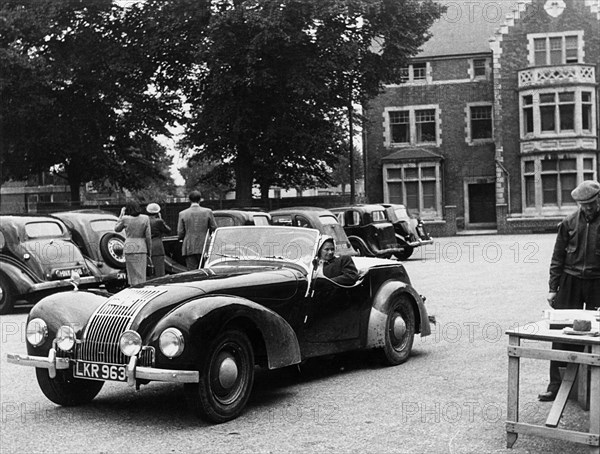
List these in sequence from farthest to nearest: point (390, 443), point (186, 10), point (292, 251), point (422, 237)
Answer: point (186, 10) → point (422, 237) → point (292, 251) → point (390, 443)

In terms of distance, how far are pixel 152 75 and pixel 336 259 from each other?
1009 inches

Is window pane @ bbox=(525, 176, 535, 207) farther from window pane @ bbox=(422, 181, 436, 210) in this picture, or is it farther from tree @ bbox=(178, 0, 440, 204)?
tree @ bbox=(178, 0, 440, 204)

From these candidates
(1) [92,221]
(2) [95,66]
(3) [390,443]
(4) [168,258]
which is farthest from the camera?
(2) [95,66]

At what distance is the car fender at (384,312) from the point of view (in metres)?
8.55

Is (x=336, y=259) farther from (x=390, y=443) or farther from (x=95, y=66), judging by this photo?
(x=95, y=66)

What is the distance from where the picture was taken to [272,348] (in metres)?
6.99

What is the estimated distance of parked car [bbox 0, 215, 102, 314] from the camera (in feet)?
47.7

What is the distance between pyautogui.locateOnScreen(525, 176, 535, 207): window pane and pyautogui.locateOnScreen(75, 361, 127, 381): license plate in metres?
40.7

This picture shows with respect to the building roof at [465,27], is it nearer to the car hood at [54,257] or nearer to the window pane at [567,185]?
the window pane at [567,185]

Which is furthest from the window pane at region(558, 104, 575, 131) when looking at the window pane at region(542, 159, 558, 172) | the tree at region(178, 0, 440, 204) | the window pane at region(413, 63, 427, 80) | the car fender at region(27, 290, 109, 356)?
the car fender at region(27, 290, 109, 356)

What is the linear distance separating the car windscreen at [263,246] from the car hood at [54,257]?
23.9ft

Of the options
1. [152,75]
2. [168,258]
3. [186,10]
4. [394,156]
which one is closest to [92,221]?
Result: [168,258]

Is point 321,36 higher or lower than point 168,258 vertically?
higher

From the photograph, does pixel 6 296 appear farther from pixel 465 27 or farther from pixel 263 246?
pixel 465 27
